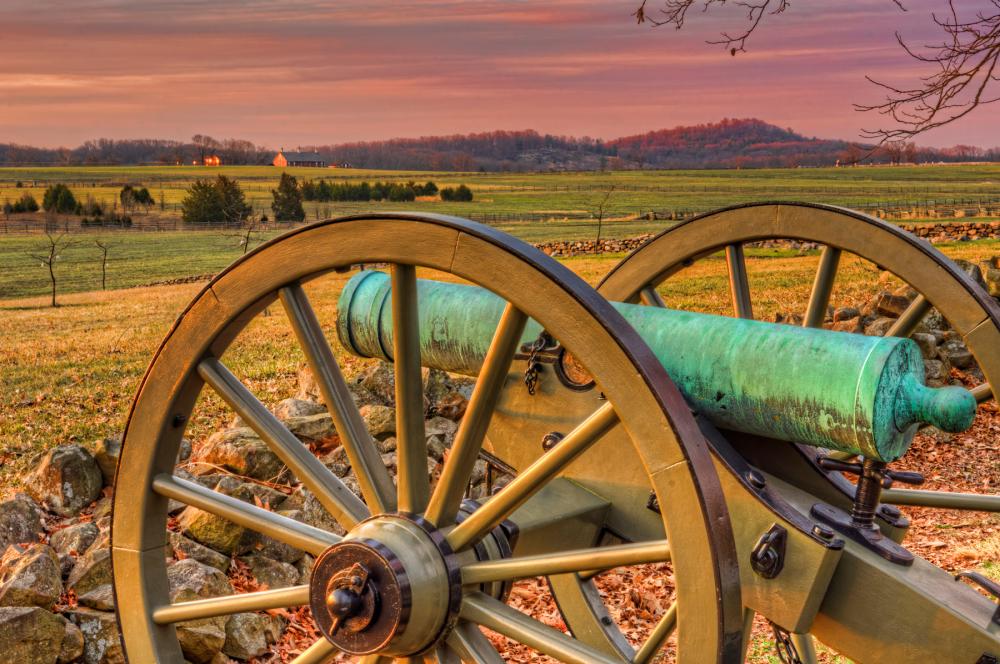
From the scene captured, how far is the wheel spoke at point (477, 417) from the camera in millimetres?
2803

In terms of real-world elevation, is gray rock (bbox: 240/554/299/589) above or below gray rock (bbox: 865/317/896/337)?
below

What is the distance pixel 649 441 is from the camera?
2.56m

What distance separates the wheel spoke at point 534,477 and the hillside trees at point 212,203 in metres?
53.6

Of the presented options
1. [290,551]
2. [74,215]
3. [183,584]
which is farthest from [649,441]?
[74,215]

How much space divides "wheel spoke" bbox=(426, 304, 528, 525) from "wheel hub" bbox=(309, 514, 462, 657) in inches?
3.7

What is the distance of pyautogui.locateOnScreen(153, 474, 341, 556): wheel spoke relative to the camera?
3.35 m

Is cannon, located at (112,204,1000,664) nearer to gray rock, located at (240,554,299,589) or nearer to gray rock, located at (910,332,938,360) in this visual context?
gray rock, located at (240,554,299,589)

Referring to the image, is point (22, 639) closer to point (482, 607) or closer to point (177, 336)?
point (177, 336)

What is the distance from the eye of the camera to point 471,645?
3117mm

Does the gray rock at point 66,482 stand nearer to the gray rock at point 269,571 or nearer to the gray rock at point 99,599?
the gray rock at point 269,571

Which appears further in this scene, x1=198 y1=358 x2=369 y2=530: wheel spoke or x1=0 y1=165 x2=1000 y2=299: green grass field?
x1=0 y1=165 x2=1000 y2=299: green grass field

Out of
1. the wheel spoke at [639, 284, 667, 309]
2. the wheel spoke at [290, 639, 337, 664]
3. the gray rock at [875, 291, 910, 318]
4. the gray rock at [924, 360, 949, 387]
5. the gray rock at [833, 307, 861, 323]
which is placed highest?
the wheel spoke at [639, 284, 667, 309]

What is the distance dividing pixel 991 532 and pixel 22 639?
5859 mm

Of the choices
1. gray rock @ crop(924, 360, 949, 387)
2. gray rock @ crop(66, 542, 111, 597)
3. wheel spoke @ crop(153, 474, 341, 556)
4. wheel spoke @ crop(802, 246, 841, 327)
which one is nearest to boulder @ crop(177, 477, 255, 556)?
gray rock @ crop(66, 542, 111, 597)
